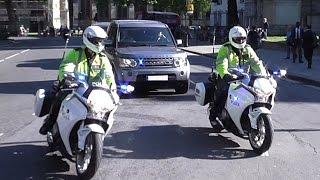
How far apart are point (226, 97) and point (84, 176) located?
9.88 feet

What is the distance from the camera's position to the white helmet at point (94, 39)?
7.19 meters

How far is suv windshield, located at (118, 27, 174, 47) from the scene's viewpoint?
50.6ft

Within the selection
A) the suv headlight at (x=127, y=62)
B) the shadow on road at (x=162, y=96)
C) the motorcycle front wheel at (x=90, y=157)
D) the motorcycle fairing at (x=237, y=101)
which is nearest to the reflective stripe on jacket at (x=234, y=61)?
the motorcycle fairing at (x=237, y=101)

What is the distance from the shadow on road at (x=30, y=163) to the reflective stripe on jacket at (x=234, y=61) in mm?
2685

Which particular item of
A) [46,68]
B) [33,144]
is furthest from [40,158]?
[46,68]

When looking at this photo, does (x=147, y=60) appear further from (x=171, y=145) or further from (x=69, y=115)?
(x=69, y=115)

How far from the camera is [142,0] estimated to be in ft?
225

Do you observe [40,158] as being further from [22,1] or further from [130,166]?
[22,1]

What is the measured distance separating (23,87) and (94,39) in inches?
388

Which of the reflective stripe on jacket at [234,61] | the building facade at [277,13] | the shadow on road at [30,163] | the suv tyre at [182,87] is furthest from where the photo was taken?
the building facade at [277,13]

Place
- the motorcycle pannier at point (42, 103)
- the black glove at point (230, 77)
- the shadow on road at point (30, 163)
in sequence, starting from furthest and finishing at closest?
the black glove at point (230, 77)
the motorcycle pannier at point (42, 103)
the shadow on road at point (30, 163)

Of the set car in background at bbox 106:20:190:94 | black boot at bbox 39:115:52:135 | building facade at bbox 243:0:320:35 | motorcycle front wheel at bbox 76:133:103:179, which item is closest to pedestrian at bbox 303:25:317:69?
car in background at bbox 106:20:190:94

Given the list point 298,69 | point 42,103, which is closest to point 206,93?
point 42,103

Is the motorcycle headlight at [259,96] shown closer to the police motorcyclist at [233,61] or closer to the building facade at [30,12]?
the police motorcyclist at [233,61]
